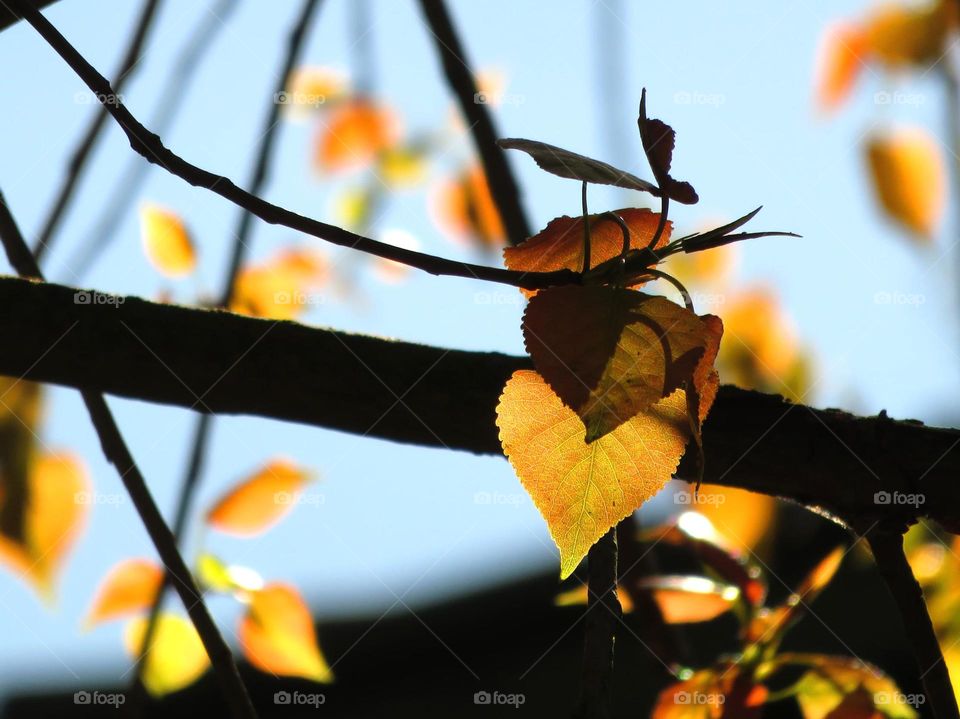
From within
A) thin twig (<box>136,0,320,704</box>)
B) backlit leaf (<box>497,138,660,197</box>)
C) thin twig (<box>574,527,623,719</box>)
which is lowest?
thin twig (<box>574,527,623,719</box>)

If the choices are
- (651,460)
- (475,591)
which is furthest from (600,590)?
(475,591)

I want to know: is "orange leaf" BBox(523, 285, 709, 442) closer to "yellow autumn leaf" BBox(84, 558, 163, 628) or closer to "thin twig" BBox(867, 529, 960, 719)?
"thin twig" BBox(867, 529, 960, 719)

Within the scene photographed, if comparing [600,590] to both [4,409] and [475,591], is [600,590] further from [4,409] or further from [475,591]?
[475,591]

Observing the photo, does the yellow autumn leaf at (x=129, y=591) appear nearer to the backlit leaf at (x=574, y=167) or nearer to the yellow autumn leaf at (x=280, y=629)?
the yellow autumn leaf at (x=280, y=629)

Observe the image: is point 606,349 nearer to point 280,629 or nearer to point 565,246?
point 565,246

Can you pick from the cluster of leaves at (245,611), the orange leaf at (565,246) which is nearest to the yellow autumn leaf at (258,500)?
the cluster of leaves at (245,611)

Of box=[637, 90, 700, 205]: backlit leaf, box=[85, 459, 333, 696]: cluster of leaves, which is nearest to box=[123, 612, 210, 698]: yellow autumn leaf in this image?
box=[85, 459, 333, 696]: cluster of leaves
